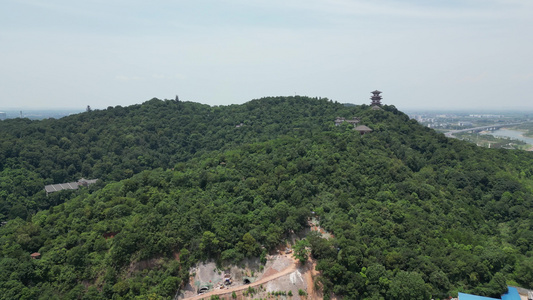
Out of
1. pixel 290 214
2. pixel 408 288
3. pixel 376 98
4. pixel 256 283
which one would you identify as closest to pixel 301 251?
pixel 290 214

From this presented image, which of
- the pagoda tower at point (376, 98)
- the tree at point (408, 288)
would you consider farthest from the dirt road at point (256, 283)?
the pagoda tower at point (376, 98)

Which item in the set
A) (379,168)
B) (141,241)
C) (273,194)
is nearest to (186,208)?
(141,241)

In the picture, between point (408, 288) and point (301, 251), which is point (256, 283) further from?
point (408, 288)

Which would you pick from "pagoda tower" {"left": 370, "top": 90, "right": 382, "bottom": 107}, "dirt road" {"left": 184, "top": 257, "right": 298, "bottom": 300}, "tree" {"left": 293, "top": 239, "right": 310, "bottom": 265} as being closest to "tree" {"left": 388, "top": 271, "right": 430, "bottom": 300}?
"tree" {"left": 293, "top": 239, "right": 310, "bottom": 265}

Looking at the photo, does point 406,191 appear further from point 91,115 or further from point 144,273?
point 91,115

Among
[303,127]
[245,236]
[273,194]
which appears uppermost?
[303,127]

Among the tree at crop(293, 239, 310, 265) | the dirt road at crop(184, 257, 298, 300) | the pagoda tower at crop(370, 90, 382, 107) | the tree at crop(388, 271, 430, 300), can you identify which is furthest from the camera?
the pagoda tower at crop(370, 90, 382, 107)

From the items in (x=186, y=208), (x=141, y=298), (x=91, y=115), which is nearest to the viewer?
(x=141, y=298)

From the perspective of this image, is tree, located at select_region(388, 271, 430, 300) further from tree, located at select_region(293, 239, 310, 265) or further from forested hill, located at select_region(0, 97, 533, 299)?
tree, located at select_region(293, 239, 310, 265)
